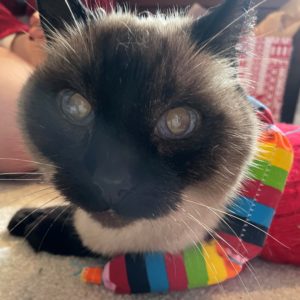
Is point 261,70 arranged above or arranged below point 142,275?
above

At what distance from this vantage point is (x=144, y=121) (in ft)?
1.66

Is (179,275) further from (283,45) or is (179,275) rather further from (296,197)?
(283,45)

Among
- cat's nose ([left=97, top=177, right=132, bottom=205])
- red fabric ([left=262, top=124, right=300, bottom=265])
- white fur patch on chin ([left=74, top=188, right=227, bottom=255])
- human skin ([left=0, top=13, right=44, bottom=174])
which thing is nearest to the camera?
cat's nose ([left=97, top=177, right=132, bottom=205])

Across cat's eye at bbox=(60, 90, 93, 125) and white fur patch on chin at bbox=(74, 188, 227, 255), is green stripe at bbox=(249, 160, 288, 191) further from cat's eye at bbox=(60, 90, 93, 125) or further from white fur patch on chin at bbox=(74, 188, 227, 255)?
cat's eye at bbox=(60, 90, 93, 125)

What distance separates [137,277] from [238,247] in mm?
170

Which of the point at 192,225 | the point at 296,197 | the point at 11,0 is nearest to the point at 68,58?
the point at 192,225

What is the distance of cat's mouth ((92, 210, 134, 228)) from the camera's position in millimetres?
570

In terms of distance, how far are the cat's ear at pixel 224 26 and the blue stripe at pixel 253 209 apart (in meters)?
0.24

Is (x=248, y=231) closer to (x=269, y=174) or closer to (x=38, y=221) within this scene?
(x=269, y=174)

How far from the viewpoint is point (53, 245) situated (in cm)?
77

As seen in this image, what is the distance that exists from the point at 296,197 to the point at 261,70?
93cm

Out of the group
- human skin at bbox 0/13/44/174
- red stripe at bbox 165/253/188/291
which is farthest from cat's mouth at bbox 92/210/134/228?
human skin at bbox 0/13/44/174

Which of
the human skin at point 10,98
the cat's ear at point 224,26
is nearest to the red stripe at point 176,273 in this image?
the cat's ear at point 224,26

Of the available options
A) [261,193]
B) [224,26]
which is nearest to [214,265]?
[261,193]
